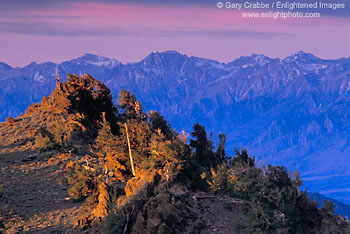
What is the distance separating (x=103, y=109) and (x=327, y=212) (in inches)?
1052

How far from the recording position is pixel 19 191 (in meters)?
27.1

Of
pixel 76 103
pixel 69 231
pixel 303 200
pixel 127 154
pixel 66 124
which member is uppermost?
pixel 76 103

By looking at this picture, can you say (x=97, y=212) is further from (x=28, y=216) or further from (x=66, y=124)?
(x=66, y=124)

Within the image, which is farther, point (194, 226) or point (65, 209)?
point (65, 209)

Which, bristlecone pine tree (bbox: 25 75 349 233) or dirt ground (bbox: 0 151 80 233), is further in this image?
dirt ground (bbox: 0 151 80 233)

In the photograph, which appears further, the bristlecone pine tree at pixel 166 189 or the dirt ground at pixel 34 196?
the dirt ground at pixel 34 196

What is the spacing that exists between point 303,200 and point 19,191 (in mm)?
19757

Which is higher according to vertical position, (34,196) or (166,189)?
(166,189)

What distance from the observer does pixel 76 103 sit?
42.1 metres

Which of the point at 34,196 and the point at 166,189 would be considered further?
the point at 34,196

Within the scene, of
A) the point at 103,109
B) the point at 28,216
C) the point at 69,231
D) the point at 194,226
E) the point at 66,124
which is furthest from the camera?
the point at 103,109

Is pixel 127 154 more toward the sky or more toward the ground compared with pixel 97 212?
more toward the sky

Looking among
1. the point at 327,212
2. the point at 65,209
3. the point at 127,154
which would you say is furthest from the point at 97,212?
the point at 327,212

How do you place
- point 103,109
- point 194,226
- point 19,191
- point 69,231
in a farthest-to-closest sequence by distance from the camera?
point 103,109 < point 19,191 < point 69,231 < point 194,226
